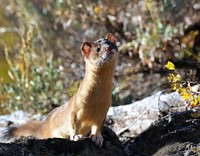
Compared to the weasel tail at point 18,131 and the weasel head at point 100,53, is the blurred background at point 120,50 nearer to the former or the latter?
the weasel tail at point 18,131

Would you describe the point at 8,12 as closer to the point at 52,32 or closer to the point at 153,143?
the point at 52,32

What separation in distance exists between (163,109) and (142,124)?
0.25 m

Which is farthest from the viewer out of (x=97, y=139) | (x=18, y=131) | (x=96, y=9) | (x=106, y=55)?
(x=96, y=9)

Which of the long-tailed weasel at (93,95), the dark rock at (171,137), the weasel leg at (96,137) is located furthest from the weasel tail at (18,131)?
the dark rock at (171,137)

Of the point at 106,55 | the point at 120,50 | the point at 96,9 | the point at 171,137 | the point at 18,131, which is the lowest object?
the point at 171,137

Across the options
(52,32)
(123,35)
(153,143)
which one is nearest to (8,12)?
(52,32)

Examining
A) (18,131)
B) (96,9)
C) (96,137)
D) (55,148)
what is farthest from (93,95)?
(96,9)

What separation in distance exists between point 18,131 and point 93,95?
40.0 inches

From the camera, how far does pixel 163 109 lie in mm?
4238

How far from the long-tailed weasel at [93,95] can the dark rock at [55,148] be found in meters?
0.09

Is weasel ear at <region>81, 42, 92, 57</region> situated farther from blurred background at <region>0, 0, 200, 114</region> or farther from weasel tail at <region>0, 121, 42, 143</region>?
blurred background at <region>0, 0, 200, 114</region>

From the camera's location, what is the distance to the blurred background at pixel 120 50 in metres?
5.52

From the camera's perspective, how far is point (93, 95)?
12.2 ft

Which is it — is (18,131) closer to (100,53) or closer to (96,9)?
(100,53)
